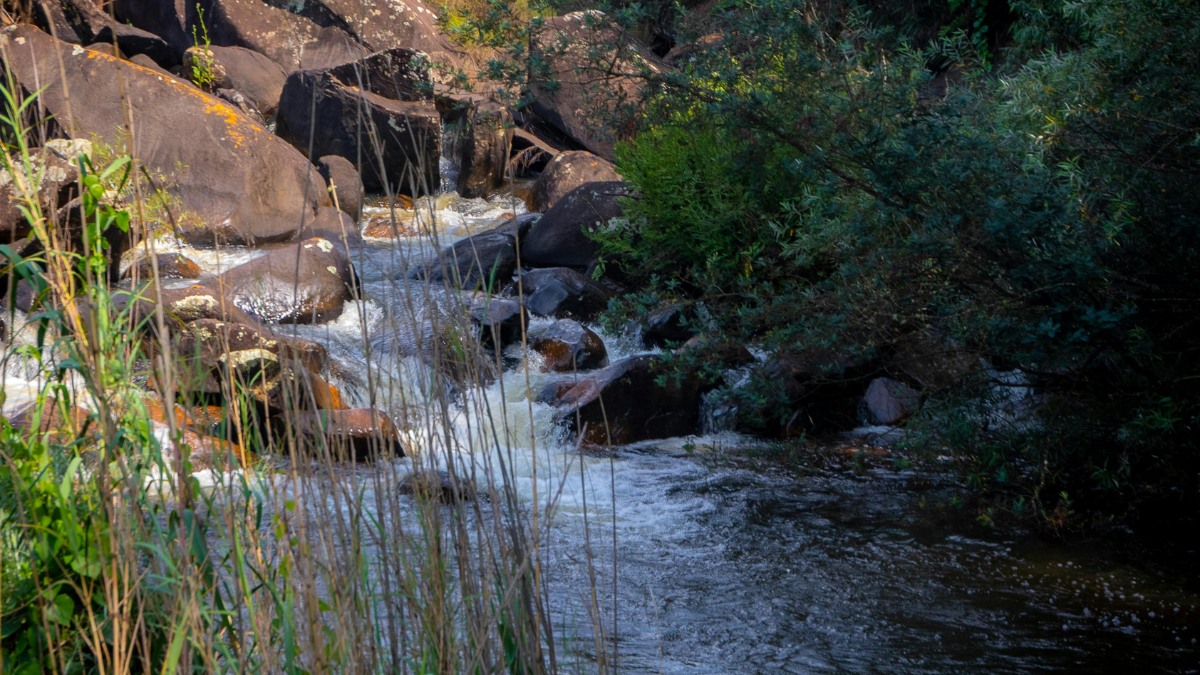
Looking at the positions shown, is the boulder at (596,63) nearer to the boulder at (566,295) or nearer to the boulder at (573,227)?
the boulder at (566,295)

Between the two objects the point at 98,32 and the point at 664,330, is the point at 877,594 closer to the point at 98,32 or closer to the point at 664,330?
the point at 664,330

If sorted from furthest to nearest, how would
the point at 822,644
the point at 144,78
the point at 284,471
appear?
the point at 144,78 → the point at 822,644 → the point at 284,471

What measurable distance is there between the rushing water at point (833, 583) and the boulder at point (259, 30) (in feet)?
45.3

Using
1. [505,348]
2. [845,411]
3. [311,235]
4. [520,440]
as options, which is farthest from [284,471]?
[311,235]

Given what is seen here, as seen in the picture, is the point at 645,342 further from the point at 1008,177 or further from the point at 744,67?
the point at 1008,177

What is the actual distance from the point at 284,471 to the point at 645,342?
22.8ft

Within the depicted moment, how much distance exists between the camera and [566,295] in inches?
398

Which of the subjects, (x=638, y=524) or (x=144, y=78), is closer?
(x=638, y=524)

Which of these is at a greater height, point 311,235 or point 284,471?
point 311,235

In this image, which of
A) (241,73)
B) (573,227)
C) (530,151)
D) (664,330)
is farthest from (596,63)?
(241,73)

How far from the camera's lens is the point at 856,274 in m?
4.93

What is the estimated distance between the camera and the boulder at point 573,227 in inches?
440

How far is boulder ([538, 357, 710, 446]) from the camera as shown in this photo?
24.1ft

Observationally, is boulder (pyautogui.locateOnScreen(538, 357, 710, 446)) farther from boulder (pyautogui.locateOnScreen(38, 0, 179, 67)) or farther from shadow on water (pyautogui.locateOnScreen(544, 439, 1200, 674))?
boulder (pyautogui.locateOnScreen(38, 0, 179, 67))
